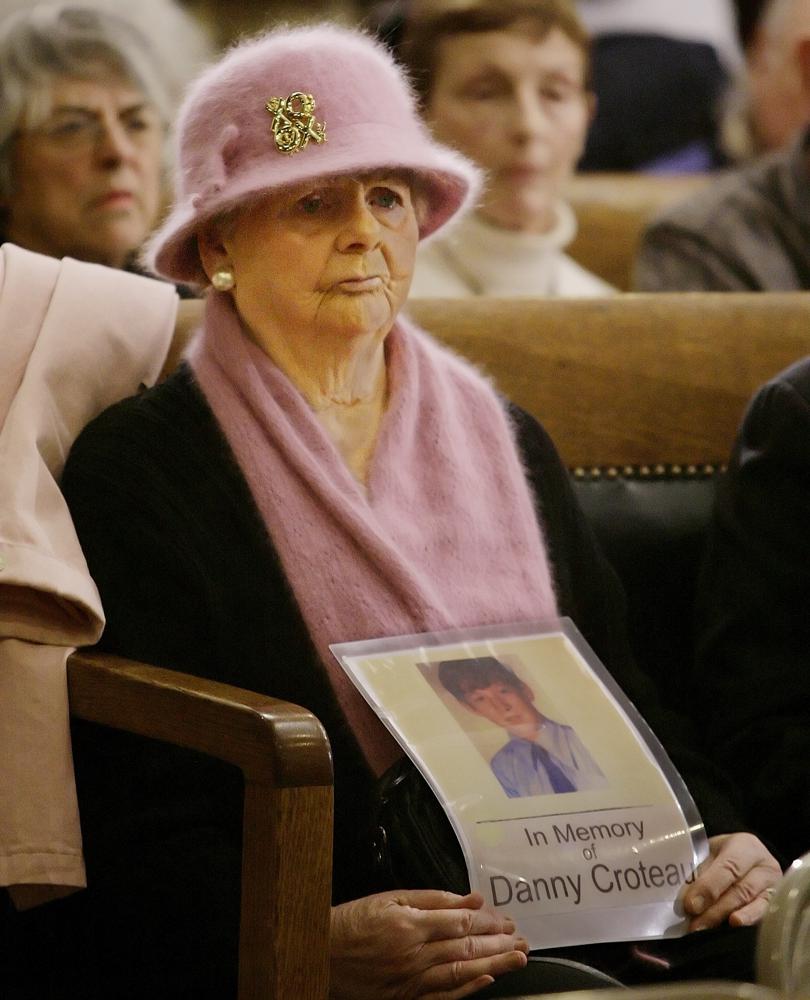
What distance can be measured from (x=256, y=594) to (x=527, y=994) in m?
0.47

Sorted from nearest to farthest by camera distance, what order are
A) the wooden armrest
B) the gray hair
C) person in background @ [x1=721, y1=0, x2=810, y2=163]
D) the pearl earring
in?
the wooden armrest, the pearl earring, the gray hair, person in background @ [x1=721, y1=0, x2=810, y2=163]

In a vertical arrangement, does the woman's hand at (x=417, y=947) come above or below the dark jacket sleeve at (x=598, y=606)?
below

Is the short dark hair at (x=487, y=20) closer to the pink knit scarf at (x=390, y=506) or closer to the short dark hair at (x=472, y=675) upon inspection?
the pink knit scarf at (x=390, y=506)

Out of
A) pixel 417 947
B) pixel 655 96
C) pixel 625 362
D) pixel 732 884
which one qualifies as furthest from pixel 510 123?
pixel 417 947

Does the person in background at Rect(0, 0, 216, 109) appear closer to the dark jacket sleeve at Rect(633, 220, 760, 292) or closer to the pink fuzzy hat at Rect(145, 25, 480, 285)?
the dark jacket sleeve at Rect(633, 220, 760, 292)

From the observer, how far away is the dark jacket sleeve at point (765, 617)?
181 centimetres

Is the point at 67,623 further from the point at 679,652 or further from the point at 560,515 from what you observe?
the point at 679,652

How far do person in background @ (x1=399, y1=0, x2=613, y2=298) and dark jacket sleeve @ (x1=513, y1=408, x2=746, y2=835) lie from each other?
1086mm

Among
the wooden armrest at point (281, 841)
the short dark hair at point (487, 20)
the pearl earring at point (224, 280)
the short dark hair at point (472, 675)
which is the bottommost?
the wooden armrest at point (281, 841)

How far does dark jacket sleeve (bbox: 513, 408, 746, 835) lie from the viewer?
175cm

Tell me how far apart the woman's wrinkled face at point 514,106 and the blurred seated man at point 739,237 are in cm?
24

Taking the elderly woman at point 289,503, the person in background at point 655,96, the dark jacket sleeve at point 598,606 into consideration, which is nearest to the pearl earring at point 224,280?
the elderly woman at point 289,503

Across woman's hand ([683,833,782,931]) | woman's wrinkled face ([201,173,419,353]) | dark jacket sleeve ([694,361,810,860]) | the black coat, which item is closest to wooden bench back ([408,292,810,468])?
dark jacket sleeve ([694,361,810,860])

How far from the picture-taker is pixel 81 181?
2775 millimetres
